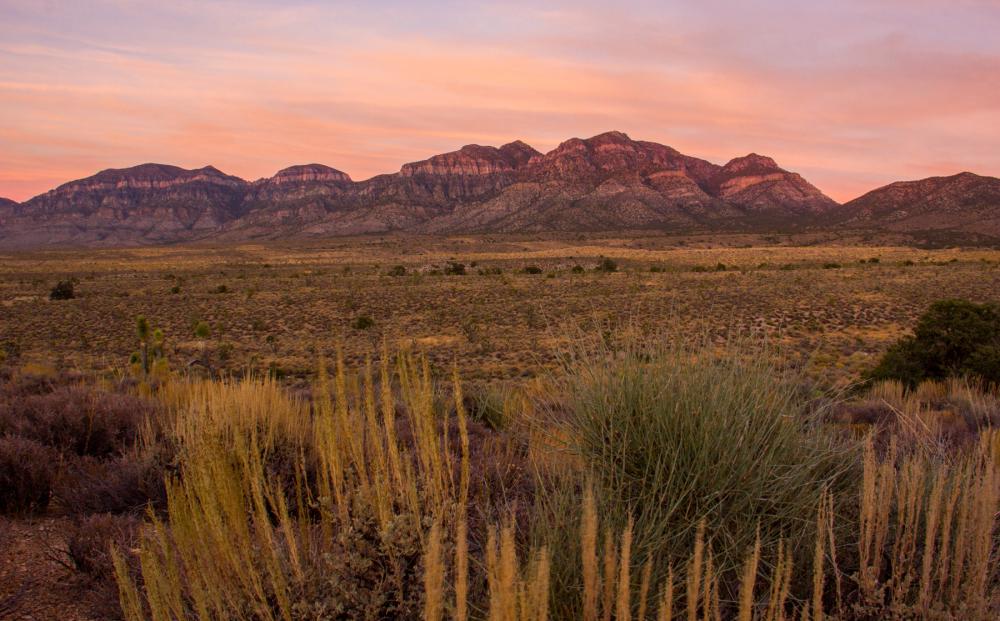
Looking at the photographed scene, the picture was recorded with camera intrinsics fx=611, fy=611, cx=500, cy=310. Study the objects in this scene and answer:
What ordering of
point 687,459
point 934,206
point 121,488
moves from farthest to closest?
point 934,206 → point 121,488 → point 687,459

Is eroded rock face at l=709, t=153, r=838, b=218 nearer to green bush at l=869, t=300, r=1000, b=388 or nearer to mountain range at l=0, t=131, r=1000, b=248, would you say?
mountain range at l=0, t=131, r=1000, b=248

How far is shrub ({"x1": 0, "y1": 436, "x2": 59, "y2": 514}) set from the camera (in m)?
4.36

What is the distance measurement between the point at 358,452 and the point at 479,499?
0.91m

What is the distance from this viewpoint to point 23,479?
443cm

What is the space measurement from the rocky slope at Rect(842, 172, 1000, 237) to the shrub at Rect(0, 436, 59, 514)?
4318 inches

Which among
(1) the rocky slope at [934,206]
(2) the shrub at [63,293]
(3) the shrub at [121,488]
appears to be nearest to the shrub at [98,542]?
(3) the shrub at [121,488]

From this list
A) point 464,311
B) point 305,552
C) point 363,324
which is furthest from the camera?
point 464,311

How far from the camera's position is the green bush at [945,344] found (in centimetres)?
1088

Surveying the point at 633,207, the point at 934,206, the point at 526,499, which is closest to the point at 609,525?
the point at 526,499

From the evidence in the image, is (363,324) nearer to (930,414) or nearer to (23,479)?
(23,479)

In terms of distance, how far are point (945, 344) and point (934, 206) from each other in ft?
413

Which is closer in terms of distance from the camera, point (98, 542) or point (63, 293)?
point (98, 542)

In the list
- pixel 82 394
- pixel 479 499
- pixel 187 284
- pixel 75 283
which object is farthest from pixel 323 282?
pixel 479 499

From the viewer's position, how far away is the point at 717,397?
10.9 ft
